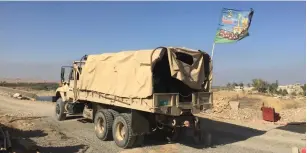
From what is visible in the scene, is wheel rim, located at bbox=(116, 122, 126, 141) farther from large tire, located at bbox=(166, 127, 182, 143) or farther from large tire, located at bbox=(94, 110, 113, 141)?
large tire, located at bbox=(166, 127, 182, 143)

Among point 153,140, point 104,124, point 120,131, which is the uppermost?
point 104,124

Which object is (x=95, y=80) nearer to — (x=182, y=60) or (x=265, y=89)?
(x=182, y=60)

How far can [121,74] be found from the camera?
12.2 m

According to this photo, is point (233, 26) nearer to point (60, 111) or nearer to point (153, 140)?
point (153, 140)

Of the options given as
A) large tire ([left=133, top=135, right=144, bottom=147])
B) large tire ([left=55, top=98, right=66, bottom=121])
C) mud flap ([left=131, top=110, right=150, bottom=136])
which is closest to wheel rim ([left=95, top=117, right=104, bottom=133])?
large tire ([left=133, top=135, right=144, bottom=147])

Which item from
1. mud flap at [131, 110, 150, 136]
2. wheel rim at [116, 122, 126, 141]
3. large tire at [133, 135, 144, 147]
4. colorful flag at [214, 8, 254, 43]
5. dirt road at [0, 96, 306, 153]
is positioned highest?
colorful flag at [214, 8, 254, 43]

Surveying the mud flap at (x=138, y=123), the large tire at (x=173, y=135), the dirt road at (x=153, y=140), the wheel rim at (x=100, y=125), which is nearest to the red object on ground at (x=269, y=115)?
the dirt road at (x=153, y=140)

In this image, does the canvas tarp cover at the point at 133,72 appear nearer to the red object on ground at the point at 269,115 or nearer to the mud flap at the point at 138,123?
the mud flap at the point at 138,123

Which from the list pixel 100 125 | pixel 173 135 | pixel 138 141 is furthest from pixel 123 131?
pixel 173 135

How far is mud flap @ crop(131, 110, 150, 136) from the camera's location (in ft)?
38.3

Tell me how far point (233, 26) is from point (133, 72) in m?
6.45

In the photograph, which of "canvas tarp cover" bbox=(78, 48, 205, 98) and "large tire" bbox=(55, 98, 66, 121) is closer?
"canvas tarp cover" bbox=(78, 48, 205, 98)

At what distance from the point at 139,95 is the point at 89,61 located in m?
3.99

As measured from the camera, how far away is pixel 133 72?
11664 millimetres
